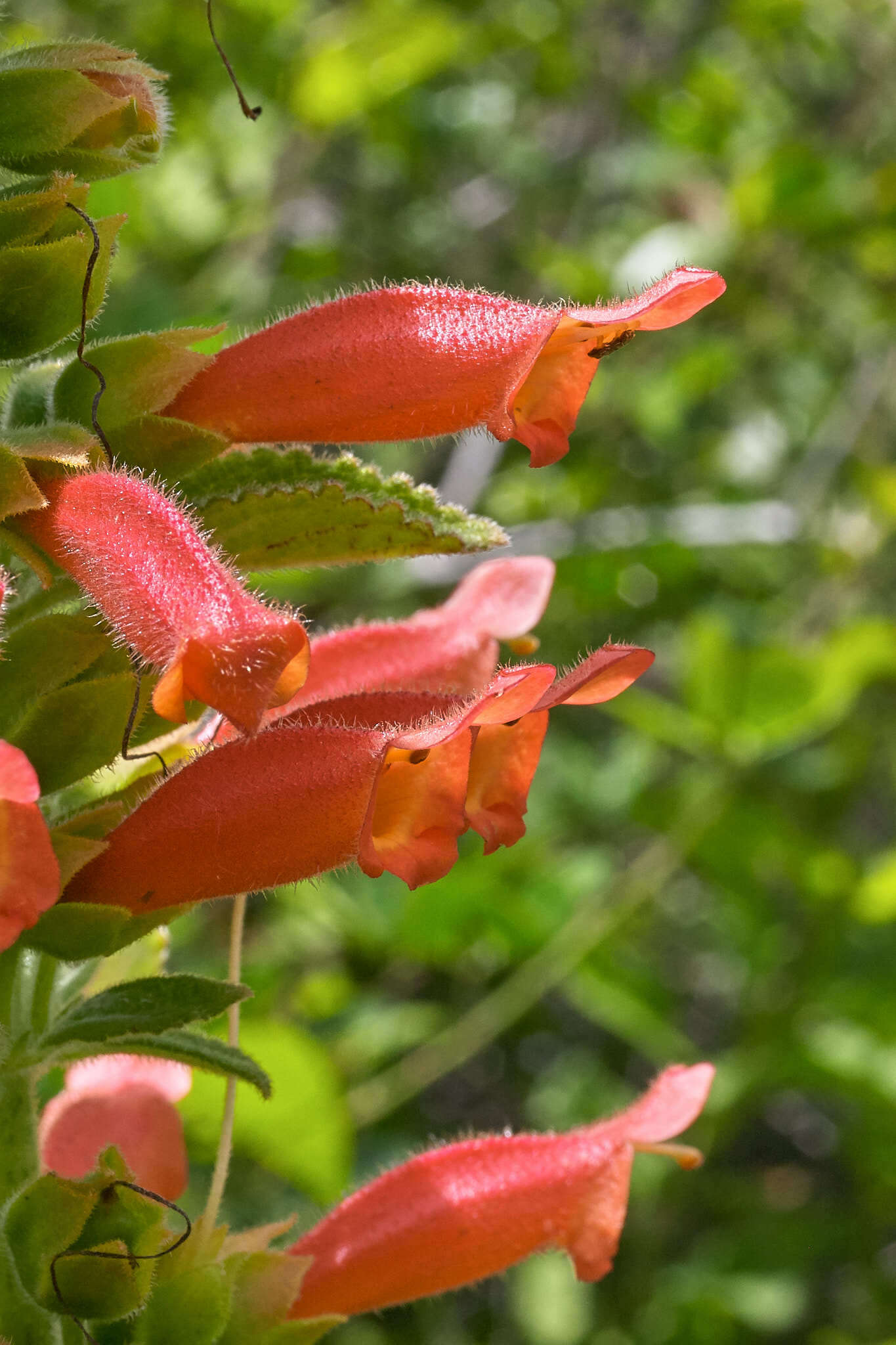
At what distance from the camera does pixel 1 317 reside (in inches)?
36.8

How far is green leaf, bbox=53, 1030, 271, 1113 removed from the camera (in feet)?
3.14

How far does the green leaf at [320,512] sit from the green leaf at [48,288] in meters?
0.13

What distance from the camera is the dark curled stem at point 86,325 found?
917mm

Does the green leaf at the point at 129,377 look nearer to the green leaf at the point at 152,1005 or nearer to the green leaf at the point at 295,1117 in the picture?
the green leaf at the point at 152,1005

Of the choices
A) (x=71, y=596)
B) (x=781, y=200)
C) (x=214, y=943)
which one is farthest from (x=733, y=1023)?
(x=71, y=596)

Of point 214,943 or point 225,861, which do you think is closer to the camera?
point 225,861

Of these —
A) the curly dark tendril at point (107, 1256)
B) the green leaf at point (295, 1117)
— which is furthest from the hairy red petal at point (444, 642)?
the green leaf at point (295, 1117)

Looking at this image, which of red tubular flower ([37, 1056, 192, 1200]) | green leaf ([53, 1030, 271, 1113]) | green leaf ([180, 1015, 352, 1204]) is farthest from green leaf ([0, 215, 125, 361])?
green leaf ([180, 1015, 352, 1204])

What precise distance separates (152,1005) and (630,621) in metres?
2.57

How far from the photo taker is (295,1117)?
1858mm

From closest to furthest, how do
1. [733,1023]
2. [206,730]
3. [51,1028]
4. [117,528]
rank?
[117,528]
[51,1028]
[206,730]
[733,1023]

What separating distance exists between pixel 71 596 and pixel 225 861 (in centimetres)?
23

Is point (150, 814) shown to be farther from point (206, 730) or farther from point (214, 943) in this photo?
point (214, 943)

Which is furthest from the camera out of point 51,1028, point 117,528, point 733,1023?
point 733,1023
